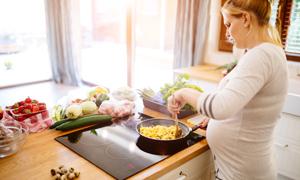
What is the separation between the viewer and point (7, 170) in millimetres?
970

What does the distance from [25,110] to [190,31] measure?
6.75 feet

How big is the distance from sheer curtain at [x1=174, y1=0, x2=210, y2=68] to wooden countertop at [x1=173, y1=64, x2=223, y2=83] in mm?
163

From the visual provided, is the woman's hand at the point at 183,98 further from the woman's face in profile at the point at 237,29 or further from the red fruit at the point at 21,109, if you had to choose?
the red fruit at the point at 21,109

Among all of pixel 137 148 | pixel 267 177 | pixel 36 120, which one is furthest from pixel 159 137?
pixel 36 120

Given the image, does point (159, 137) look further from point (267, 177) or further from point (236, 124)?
point (267, 177)

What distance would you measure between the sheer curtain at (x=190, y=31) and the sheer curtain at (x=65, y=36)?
2417mm

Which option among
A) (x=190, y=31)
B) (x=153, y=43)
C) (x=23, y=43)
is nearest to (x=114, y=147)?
(x=190, y=31)

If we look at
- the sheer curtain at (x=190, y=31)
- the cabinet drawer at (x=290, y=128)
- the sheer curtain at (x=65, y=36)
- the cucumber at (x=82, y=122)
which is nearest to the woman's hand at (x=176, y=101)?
the cucumber at (x=82, y=122)

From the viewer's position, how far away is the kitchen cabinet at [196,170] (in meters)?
1.10

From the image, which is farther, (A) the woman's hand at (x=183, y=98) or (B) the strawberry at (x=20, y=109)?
(B) the strawberry at (x=20, y=109)

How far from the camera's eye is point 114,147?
1151 mm

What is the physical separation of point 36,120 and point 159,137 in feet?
1.97

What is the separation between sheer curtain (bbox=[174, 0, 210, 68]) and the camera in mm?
2854

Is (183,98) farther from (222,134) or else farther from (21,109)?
(21,109)
